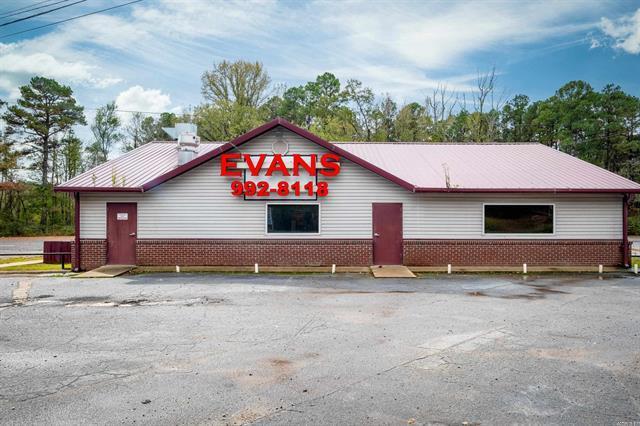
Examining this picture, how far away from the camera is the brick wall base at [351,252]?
605 inches

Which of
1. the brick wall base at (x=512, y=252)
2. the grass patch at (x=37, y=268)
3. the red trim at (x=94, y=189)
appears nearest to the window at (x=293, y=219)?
the brick wall base at (x=512, y=252)

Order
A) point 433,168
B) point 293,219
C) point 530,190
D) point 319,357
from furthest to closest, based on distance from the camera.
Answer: point 433,168 → point 293,219 → point 530,190 → point 319,357

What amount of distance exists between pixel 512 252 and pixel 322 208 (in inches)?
288

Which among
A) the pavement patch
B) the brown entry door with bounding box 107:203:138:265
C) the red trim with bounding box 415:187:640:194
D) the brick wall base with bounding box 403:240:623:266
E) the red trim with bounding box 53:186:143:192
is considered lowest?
the pavement patch

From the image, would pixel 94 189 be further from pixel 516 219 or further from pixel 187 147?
pixel 516 219

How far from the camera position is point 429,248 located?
50.9ft

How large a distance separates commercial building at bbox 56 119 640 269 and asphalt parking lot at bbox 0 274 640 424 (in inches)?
170

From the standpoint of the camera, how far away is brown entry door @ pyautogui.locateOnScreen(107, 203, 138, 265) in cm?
1539

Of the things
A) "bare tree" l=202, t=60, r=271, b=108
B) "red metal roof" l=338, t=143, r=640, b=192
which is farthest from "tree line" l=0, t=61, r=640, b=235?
"red metal roof" l=338, t=143, r=640, b=192

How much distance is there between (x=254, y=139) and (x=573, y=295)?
1131 centimetres

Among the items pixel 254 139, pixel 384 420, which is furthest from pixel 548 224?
pixel 384 420

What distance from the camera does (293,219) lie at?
15500mm

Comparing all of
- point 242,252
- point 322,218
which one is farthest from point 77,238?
point 322,218

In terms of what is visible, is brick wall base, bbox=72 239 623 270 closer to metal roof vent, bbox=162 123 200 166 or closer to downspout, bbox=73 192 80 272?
downspout, bbox=73 192 80 272
